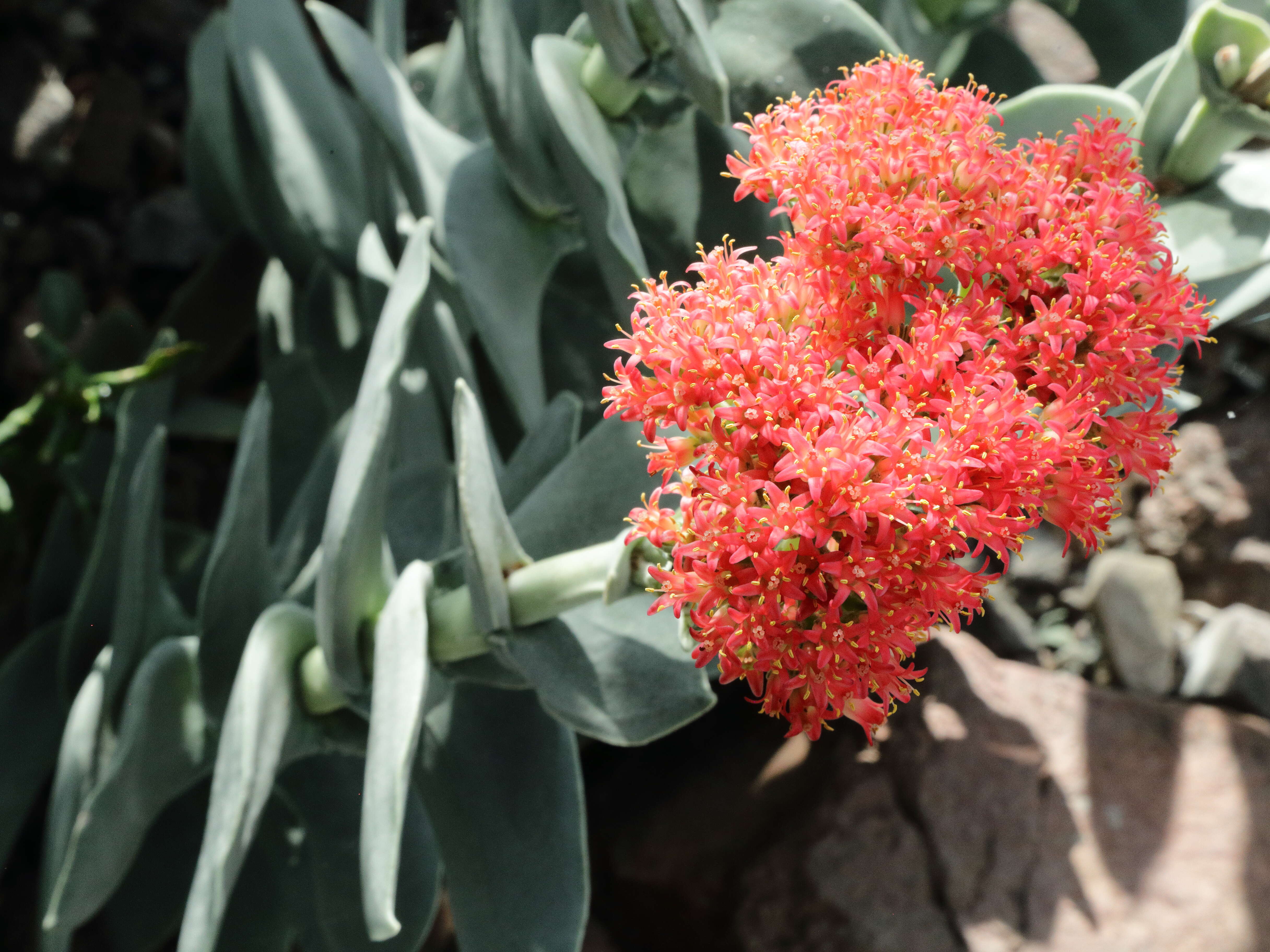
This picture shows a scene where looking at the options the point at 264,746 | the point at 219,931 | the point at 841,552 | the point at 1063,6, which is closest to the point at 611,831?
the point at 219,931

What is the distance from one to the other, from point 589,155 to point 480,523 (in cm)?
30

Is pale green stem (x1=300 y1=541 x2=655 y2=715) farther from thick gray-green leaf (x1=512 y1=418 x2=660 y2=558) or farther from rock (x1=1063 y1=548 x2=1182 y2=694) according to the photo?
rock (x1=1063 y1=548 x2=1182 y2=694)

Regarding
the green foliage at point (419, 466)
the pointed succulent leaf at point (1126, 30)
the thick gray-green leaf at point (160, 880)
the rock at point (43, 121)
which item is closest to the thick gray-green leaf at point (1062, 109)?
the green foliage at point (419, 466)

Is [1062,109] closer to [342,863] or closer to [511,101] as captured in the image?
[511,101]

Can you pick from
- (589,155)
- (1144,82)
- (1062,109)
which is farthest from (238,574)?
(1144,82)

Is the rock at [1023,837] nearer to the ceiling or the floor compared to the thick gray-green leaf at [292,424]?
nearer to the floor

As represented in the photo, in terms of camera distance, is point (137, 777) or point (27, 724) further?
point (27, 724)

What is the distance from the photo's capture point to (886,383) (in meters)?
0.52

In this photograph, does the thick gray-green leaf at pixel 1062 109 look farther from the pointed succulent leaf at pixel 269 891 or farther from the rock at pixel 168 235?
the rock at pixel 168 235

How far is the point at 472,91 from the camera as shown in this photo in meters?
1.15

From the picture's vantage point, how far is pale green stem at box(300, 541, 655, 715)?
626 millimetres

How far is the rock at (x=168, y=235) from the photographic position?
1.46 meters

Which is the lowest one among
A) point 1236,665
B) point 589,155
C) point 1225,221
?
point 1236,665

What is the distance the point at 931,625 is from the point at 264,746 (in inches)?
19.0
